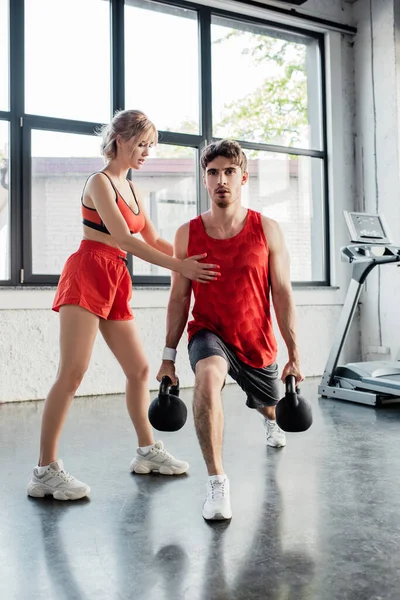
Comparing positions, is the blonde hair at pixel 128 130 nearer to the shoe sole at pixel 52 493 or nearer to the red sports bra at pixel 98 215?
the red sports bra at pixel 98 215

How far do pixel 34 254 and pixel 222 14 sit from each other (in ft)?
8.90

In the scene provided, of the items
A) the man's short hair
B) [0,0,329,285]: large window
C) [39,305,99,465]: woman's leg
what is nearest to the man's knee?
[39,305,99,465]: woman's leg

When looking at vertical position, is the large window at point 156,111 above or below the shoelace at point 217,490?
above

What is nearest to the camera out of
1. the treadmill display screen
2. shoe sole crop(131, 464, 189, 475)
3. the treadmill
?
shoe sole crop(131, 464, 189, 475)

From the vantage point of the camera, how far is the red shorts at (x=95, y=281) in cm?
224

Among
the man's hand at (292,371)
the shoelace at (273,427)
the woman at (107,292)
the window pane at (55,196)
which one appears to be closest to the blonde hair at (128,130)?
the woman at (107,292)

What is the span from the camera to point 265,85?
18.3 feet

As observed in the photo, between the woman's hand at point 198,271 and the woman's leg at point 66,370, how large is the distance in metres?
0.39

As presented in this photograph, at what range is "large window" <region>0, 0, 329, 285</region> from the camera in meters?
4.48

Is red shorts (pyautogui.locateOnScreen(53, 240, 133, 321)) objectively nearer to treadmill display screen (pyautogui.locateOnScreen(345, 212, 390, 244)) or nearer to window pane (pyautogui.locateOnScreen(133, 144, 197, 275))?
treadmill display screen (pyautogui.locateOnScreen(345, 212, 390, 244))

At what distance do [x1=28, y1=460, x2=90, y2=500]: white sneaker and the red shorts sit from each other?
59 centimetres

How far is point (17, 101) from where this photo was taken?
4.44 m

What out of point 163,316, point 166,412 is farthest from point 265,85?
point 166,412

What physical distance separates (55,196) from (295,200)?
7.52 ft
